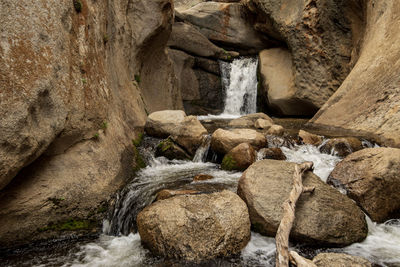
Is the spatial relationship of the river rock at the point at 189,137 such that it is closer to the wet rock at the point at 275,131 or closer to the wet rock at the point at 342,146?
the wet rock at the point at 275,131

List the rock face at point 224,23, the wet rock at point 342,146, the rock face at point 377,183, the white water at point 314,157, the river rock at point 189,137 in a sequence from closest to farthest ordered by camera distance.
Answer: the rock face at point 377,183, the white water at point 314,157, the wet rock at point 342,146, the river rock at point 189,137, the rock face at point 224,23

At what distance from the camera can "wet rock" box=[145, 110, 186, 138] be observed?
27.6 feet

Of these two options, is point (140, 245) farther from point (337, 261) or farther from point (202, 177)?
point (337, 261)

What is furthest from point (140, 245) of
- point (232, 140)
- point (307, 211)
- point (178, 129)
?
point (178, 129)

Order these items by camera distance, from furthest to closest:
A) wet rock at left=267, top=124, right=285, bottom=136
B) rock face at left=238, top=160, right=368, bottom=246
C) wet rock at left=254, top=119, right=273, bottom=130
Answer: wet rock at left=254, top=119, right=273, bottom=130, wet rock at left=267, top=124, right=285, bottom=136, rock face at left=238, top=160, right=368, bottom=246

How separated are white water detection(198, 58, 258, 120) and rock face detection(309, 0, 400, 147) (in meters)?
7.13

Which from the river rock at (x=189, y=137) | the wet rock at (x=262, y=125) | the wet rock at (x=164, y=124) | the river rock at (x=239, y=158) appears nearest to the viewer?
the river rock at (x=239, y=158)

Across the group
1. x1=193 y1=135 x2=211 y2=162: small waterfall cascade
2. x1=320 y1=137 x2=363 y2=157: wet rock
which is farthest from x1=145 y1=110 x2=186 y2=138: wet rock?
x1=320 y1=137 x2=363 y2=157: wet rock

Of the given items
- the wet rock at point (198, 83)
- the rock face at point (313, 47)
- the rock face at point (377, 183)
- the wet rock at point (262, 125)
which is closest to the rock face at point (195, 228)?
the rock face at point (377, 183)

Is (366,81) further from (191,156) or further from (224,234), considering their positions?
(224,234)

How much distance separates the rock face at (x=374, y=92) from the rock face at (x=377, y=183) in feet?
9.79

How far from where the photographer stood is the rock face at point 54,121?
359cm

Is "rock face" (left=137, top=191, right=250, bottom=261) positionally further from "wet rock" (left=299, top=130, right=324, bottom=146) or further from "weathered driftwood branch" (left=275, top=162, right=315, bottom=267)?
"wet rock" (left=299, top=130, right=324, bottom=146)

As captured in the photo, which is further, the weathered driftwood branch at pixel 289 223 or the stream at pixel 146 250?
the stream at pixel 146 250
